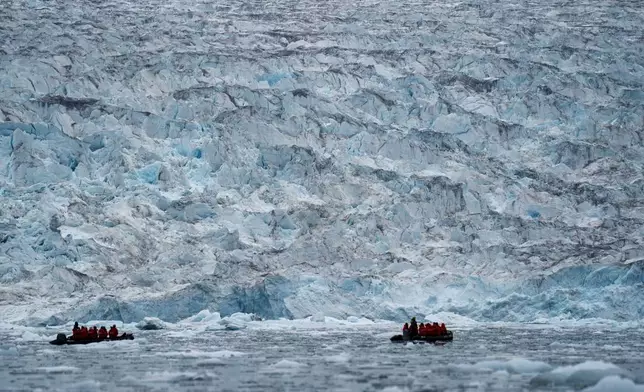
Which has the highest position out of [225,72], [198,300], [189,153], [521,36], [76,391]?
[521,36]

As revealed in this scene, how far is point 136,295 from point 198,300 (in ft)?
4.82

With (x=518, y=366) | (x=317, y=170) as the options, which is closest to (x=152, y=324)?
(x=317, y=170)

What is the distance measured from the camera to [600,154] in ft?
101

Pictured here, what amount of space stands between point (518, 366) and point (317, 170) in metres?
17.0

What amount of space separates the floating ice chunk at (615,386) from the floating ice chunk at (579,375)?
521 millimetres

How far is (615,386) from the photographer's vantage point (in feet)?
34.8

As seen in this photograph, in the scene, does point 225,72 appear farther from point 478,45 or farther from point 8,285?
point 8,285

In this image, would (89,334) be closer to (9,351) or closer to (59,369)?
(9,351)

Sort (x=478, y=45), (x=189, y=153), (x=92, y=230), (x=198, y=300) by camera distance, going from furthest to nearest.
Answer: (x=478, y=45), (x=189, y=153), (x=92, y=230), (x=198, y=300)

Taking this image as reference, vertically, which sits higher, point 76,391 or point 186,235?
point 186,235

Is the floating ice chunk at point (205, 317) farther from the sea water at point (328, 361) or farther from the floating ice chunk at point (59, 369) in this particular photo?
the floating ice chunk at point (59, 369)

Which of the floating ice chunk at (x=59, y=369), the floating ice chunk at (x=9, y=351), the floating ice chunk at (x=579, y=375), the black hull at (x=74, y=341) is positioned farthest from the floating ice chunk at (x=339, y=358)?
the black hull at (x=74, y=341)

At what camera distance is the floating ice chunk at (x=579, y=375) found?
37.8 ft

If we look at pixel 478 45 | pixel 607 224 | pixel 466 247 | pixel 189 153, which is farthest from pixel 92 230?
pixel 478 45
